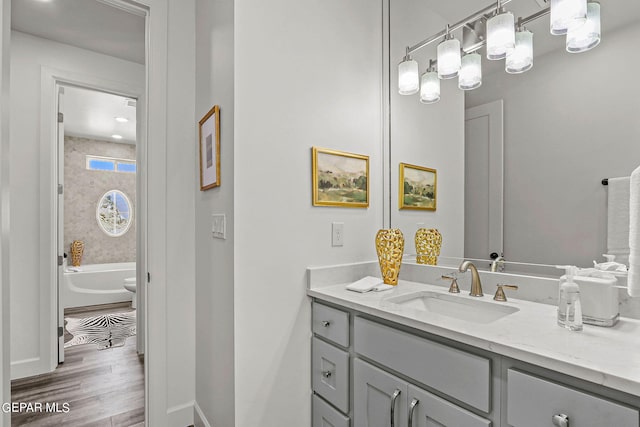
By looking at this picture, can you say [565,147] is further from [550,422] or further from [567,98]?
[550,422]

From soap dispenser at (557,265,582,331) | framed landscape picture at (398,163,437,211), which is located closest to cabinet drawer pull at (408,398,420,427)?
soap dispenser at (557,265,582,331)

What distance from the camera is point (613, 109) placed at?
111 centimetres

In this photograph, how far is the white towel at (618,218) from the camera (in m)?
1.08

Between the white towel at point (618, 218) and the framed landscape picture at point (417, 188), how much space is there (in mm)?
734

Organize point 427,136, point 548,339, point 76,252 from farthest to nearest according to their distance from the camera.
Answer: point 76,252 < point 427,136 < point 548,339

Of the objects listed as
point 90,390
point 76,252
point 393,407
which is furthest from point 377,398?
point 76,252

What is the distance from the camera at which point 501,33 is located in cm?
133

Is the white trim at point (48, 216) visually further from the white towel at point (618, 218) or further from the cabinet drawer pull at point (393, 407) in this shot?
the white towel at point (618, 218)

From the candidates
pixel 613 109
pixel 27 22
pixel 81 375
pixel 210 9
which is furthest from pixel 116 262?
pixel 613 109

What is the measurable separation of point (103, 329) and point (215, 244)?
3.09m

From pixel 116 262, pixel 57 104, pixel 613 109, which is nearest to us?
pixel 613 109

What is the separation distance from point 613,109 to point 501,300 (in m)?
0.80

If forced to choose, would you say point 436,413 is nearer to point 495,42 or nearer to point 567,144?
point 567,144

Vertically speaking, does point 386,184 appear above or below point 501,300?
above
